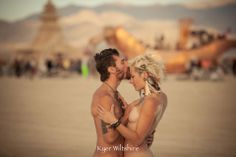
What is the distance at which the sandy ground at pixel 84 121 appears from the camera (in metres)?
6.17

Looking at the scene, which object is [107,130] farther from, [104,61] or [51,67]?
[51,67]

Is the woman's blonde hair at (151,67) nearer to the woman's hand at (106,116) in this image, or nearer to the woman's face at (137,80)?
the woman's face at (137,80)

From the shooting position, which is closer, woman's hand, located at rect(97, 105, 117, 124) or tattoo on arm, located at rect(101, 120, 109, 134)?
woman's hand, located at rect(97, 105, 117, 124)

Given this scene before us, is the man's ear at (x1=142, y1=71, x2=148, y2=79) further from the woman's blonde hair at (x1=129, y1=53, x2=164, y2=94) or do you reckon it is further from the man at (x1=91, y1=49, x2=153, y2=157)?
the man at (x1=91, y1=49, x2=153, y2=157)

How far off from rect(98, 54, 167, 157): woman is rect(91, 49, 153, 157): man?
0.15m

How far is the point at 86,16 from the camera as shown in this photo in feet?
30.9

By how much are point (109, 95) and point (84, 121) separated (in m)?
3.05

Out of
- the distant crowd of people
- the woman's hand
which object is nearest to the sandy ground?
the distant crowd of people

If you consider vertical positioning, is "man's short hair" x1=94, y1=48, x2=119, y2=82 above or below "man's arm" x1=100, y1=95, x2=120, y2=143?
above

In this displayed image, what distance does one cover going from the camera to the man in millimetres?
4043

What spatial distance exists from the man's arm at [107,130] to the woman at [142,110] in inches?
3.2

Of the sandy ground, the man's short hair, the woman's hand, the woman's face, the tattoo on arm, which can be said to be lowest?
Answer: the sandy ground

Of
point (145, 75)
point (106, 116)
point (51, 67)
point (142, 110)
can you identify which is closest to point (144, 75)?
point (145, 75)

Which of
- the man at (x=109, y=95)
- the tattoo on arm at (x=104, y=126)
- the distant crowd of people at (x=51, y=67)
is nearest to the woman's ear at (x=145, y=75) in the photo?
the man at (x=109, y=95)
